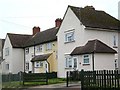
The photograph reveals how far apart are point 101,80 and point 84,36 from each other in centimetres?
1911

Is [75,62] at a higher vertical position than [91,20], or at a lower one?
lower

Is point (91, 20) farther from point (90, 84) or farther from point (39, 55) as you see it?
point (90, 84)

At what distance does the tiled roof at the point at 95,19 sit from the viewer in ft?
122

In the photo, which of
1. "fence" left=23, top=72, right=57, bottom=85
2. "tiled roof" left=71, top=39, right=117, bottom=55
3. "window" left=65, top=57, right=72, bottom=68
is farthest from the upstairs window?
"fence" left=23, top=72, right=57, bottom=85

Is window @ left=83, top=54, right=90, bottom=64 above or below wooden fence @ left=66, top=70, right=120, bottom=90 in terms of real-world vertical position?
above

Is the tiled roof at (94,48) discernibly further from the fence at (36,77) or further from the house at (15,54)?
the house at (15,54)

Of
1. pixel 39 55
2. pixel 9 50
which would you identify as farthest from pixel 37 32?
pixel 39 55

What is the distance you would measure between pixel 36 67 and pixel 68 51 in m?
12.0

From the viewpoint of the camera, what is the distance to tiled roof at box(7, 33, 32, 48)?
191 ft

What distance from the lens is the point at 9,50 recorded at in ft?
195

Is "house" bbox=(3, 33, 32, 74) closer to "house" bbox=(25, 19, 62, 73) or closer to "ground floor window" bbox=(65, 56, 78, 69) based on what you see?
"house" bbox=(25, 19, 62, 73)

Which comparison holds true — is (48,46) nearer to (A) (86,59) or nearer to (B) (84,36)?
(B) (84,36)

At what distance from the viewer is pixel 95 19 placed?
127 ft

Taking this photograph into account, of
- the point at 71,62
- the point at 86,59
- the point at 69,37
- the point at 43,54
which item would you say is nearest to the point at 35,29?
the point at 43,54
